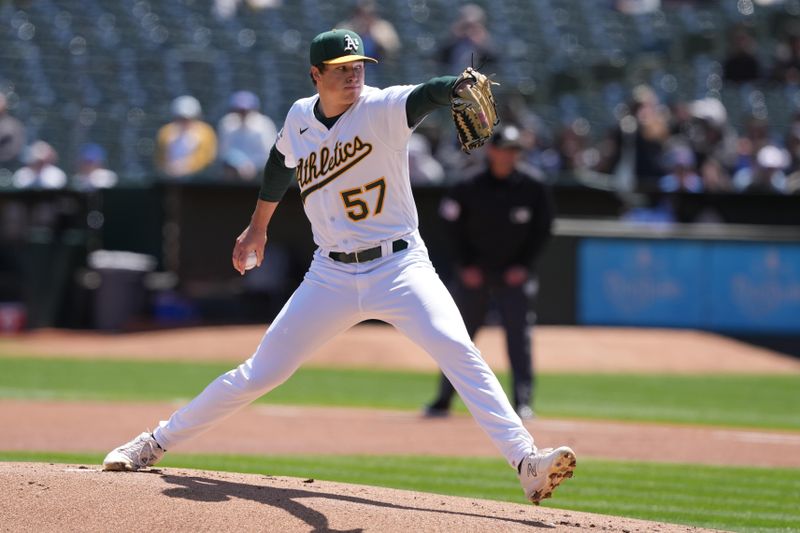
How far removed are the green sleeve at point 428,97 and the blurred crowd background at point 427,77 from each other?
11.1 meters

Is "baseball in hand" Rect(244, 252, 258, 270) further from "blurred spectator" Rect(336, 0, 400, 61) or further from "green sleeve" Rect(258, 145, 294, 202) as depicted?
"blurred spectator" Rect(336, 0, 400, 61)

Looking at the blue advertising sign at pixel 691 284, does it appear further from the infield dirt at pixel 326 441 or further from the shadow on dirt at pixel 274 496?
the shadow on dirt at pixel 274 496

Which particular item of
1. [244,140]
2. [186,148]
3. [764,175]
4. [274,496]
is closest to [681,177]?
[764,175]

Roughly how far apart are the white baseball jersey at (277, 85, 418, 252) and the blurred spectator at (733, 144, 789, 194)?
12.7 metres

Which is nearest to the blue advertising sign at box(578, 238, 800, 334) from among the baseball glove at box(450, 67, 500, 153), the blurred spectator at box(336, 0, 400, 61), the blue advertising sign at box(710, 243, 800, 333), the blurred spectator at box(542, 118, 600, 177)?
the blue advertising sign at box(710, 243, 800, 333)

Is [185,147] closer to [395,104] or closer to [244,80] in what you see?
[244,80]

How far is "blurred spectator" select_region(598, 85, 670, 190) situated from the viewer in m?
17.9

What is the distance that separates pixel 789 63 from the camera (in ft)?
69.2

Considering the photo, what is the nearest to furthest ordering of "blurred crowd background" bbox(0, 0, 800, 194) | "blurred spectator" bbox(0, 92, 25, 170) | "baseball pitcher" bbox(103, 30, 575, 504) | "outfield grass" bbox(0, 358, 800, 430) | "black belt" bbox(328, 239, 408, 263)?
"baseball pitcher" bbox(103, 30, 575, 504) < "black belt" bbox(328, 239, 408, 263) < "outfield grass" bbox(0, 358, 800, 430) < "blurred crowd background" bbox(0, 0, 800, 194) < "blurred spectator" bbox(0, 92, 25, 170)

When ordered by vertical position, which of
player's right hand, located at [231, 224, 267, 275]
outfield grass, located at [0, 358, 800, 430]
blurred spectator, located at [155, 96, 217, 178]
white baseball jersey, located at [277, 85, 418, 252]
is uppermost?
blurred spectator, located at [155, 96, 217, 178]

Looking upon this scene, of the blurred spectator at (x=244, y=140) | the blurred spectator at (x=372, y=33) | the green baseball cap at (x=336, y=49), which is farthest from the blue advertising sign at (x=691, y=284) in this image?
the green baseball cap at (x=336, y=49)

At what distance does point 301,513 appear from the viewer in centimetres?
522

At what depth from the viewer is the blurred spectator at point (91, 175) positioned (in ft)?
55.4

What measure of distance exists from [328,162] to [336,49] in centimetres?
48
